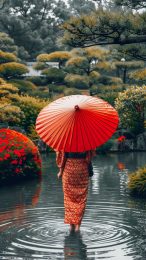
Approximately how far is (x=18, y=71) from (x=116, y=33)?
18627 mm

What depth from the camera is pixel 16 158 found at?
14562 mm

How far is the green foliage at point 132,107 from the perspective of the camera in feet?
Answer: 85.7

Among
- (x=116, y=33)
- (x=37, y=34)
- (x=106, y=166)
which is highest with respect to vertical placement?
(x=37, y=34)

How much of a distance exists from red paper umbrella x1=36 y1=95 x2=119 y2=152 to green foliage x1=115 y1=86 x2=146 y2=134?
16942mm

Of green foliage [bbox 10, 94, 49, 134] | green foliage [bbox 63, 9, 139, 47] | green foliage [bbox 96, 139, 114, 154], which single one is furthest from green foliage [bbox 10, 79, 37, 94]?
green foliage [bbox 63, 9, 139, 47]

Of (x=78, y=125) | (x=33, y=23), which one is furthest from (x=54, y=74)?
(x=78, y=125)

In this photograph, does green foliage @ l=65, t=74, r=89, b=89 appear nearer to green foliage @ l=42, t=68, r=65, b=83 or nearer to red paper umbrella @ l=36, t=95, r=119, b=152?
green foliage @ l=42, t=68, r=65, b=83

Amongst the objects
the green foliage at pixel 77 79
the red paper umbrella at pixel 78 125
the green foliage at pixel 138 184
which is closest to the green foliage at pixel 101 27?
the green foliage at pixel 138 184

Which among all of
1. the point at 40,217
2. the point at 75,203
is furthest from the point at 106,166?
the point at 75,203

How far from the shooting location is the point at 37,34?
148ft

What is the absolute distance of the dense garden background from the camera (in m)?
11.9

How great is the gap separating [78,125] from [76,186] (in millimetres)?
1054

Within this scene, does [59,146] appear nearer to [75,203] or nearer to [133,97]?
[75,203]

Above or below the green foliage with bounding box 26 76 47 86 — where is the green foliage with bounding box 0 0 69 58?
above
